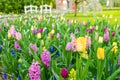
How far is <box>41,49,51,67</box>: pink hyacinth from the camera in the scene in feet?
6.58

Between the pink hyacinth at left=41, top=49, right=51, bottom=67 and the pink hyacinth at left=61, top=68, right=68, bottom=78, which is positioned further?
the pink hyacinth at left=41, top=49, right=51, bottom=67

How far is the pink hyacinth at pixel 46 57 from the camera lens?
2005mm

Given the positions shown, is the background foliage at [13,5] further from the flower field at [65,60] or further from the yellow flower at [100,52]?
the yellow flower at [100,52]

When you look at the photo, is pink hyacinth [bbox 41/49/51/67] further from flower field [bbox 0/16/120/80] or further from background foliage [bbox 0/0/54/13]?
background foliage [bbox 0/0/54/13]

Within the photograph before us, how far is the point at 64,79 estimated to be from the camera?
173cm

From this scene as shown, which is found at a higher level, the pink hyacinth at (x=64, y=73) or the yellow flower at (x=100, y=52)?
the yellow flower at (x=100, y=52)

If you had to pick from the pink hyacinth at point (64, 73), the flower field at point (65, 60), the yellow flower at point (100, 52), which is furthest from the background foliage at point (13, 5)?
the pink hyacinth at point (64, 73)

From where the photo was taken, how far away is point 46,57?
204 cm

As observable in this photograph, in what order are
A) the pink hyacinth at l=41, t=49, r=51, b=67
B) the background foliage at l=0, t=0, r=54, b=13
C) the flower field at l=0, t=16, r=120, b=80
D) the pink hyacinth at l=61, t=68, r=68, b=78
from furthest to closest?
the background foliage at l=0, t=0, r=54, b=13 < the pink hyacinth at l=41, t=49, r=51, b=67 < the flower field at l=0, t=16, r=120, b=80 < the pink hyacinth at l=61, t=68, r=68, b=78

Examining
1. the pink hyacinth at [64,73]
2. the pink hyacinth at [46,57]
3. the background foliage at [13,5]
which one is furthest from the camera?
the background foliage at [13,5]

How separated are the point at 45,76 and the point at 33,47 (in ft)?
1.13

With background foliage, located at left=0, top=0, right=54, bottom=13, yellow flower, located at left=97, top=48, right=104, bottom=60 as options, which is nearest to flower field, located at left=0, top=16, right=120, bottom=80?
yellow flower, located at left=97, top=48, right=104, bottom=60

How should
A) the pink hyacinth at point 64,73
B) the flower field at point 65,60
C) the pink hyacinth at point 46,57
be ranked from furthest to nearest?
the pink hyacinth at point 46,57
the flower field at point 65,60
the pink hyacinth at point 64,73

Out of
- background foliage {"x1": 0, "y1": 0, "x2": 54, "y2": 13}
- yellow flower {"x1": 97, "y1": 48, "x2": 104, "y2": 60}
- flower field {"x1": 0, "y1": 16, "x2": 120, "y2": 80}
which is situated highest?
yellow flower {"x1": 97, "y1": 48, "x2": 104, "y2": 60}
